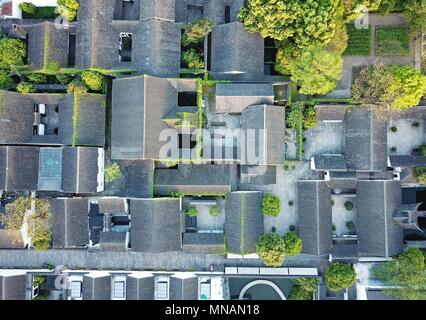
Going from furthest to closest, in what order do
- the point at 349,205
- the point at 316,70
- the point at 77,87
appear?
the point at 349,205 → the point at 77,87 → the point at 316,70

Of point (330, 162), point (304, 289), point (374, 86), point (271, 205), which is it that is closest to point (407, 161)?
point (330, 162)

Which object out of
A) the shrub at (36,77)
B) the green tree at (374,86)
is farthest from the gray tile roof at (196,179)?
the shrub at (36,77)

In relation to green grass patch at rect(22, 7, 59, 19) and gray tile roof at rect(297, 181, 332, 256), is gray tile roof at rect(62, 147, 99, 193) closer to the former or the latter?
green grass patch at rect(22, 7, 59, 19)

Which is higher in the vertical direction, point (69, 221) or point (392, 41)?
point (392, 41)

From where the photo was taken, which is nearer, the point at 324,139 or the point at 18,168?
the point at 18,168

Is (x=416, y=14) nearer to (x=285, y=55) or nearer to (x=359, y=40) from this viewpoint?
(x=359, y=40)

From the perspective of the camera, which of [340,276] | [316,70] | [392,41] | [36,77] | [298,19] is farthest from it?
[392,41]
